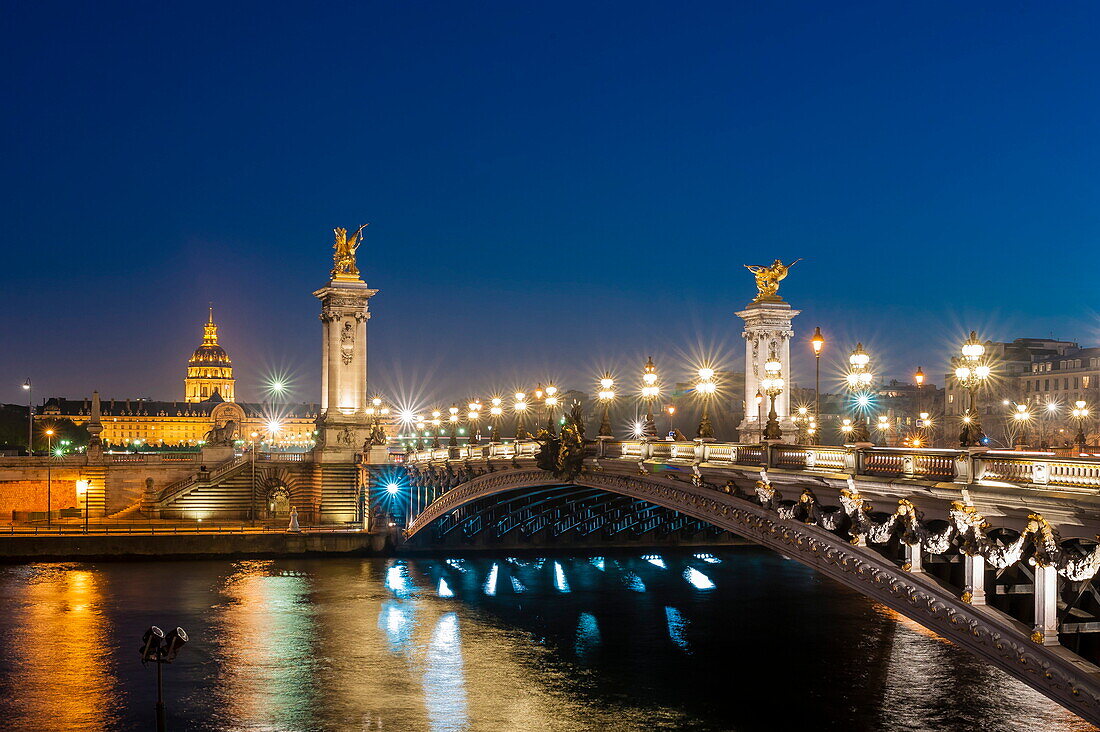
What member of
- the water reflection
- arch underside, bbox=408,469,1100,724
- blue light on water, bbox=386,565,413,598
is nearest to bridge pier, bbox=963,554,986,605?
arch underside, bbox=408,469,1100,724

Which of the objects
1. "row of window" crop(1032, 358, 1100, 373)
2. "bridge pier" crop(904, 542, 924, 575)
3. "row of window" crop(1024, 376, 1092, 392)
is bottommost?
"bridge pier" crop(904, 542, 924, 575)

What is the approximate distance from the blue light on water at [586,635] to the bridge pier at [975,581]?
19830mm

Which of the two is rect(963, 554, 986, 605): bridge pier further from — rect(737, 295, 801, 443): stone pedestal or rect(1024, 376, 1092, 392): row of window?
rect(1024, 376, 1092, 392): row of window

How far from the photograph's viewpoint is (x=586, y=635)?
41344 mm

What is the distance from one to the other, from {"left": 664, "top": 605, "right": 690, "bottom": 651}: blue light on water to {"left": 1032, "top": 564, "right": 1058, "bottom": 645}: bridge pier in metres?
21.6

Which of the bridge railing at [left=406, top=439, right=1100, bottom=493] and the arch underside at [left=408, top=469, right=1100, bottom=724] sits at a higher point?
the bridge railing at [left=406, top=439, right=1100, bottom=493]

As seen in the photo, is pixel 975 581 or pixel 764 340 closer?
pixel 975 581

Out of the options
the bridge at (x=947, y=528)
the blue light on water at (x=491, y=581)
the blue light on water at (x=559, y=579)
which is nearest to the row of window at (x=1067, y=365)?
the blue light on water at (x=559, y=579)

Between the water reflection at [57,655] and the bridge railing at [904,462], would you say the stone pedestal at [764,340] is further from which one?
the water reflection at [57,655]

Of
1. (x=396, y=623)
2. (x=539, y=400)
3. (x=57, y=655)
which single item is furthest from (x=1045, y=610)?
(x=539, y=400)

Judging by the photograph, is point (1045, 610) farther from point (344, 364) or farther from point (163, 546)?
point (344, 364)

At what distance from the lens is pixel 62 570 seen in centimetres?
5509

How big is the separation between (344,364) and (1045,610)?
67.2 meters

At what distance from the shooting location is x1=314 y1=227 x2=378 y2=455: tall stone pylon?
263 feet
